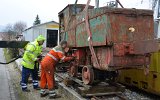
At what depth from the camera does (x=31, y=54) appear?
33.6 ft

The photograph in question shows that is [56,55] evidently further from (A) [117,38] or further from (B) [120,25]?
(B) [120,25]

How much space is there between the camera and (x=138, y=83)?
31.0ft

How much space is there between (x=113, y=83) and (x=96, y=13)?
2.38 metres

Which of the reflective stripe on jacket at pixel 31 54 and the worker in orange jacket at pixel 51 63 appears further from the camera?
the reflective stripe on jacket at pixel 31 54

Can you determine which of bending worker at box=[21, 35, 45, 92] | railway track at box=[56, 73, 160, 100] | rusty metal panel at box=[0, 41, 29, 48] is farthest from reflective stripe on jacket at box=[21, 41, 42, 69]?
rusty metal panel at box=[0, 41, 29, 48]

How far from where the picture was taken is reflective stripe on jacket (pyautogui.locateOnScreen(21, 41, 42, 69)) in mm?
10242

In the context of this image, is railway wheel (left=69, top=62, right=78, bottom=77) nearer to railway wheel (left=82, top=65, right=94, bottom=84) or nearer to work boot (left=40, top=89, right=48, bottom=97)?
railway wheel (left=82, top=65, right=94, bottom=84)

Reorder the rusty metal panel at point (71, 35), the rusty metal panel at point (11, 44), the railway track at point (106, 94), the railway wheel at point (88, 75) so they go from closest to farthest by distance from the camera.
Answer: the railway track at point (106, 94), the railway wheel at point (88, 75), the rusty metal panel at point (71, 35), the rusty metal panel at point (11, 44)

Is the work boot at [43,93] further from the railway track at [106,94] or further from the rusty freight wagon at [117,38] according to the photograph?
the rusty freight wagon at [117,38]

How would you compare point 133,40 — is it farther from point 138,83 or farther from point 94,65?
point 138,83

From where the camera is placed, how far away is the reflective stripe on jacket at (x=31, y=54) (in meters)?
10.2

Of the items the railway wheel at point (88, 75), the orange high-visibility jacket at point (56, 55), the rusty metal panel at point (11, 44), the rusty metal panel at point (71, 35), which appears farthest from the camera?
the rusty metal panel at point (11, 44)

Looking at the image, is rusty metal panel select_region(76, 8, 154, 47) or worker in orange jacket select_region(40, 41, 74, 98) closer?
rusty metal panel select_region(76, 8, 154, 47)

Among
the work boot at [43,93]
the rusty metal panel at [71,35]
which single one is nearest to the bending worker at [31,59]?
the rusty metal panel at [71,35]
